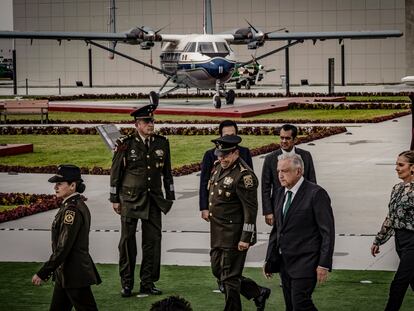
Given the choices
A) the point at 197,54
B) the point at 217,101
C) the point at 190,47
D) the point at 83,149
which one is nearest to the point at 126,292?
the point at 83,149

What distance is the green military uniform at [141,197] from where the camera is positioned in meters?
12.6

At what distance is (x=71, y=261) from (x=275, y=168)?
310cm

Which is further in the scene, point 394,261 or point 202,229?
point 202,229

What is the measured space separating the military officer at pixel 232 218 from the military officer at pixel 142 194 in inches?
62.9

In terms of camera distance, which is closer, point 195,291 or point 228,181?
point 228,181

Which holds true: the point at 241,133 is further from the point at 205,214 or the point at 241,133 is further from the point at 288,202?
the point at 288,202

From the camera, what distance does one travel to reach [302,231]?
9.59m

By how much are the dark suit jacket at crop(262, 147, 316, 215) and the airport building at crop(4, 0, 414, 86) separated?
77573mm

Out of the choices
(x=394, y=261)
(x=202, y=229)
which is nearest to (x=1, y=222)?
(x=202, y=229)

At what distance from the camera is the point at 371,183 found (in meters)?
22.0

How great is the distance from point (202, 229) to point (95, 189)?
5.17 meters

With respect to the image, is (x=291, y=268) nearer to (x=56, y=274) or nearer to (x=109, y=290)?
(x=56, y=274)

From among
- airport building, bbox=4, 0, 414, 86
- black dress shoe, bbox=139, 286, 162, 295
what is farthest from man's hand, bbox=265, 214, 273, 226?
airport building, bbox=4, 0, 414, 86

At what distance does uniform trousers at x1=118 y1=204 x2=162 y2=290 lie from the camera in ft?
41.2
